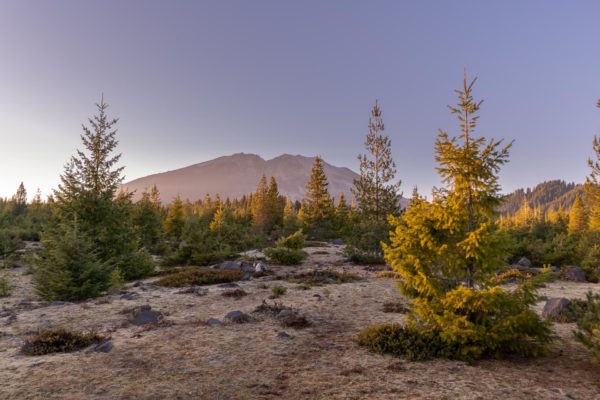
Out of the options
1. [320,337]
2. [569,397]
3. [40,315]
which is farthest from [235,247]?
[569,397]

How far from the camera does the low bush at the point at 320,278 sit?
1608cm

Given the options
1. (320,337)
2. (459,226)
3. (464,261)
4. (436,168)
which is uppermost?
(436,168)

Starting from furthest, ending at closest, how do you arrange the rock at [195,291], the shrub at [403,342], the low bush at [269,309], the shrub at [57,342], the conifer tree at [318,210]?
the conifer tree at [318,210]
the rock at [195,291]
the low bush at [269,309]
the shrub at [57,342]
the shrub at [403,342]

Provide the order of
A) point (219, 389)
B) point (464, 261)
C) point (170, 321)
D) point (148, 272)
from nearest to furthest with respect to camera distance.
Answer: point (219, 389) < point (464, 261) < point (170, 321) < point (148, 272)

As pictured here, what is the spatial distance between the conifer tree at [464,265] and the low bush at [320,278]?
887cm

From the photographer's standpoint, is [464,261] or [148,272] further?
[148,272]

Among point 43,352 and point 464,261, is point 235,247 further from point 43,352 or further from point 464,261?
point 464,261

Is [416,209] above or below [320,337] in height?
above

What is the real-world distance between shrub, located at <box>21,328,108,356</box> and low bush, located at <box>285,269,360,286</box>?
9520mm

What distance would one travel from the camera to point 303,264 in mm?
23500

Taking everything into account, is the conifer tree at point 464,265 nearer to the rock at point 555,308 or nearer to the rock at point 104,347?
the rock at point 555,308

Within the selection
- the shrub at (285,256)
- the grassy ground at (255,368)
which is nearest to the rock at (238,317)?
the grassy ground at (255,368)

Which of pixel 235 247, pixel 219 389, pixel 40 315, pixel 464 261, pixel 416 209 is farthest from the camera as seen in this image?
pixel 235 247

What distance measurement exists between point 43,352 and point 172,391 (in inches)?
156
